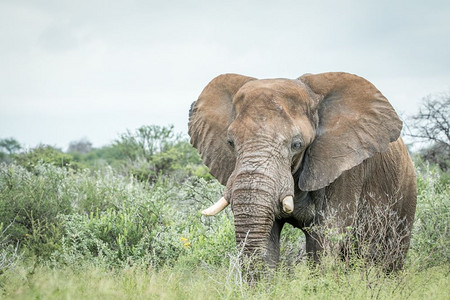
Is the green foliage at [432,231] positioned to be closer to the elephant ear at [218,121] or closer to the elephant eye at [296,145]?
the elephant eye at [296,145]

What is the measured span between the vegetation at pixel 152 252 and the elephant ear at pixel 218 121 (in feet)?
3.03

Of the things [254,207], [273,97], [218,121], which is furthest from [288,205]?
[218,121]

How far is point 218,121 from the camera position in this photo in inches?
274

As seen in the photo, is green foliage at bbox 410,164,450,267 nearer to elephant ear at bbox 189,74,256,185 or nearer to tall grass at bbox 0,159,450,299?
tall grass at bbox 0,159,450,299

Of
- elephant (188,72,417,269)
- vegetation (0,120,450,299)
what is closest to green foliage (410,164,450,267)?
vegetation (0,120,450,299)

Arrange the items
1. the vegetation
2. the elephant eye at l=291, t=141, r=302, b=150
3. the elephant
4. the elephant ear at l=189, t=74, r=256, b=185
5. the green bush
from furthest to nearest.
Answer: the green bush, the elephant ear at l=189, t=74, r=256, b=185, the elephant eye at l=291, t=141, r=302, b=150, the elephant, the vegetation

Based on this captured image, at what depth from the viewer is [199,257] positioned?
755cm

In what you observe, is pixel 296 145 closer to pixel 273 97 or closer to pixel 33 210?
pixel 273 97

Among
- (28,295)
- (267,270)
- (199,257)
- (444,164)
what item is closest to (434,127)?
(444,164)

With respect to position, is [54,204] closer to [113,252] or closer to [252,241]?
[113,252]

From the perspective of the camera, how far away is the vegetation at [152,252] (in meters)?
5.31

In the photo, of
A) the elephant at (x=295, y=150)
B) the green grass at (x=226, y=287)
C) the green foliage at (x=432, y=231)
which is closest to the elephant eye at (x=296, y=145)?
the elephant at (x=295, y=150)

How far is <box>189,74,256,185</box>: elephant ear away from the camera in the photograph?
6.90m

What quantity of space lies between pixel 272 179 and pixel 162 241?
255 cm
